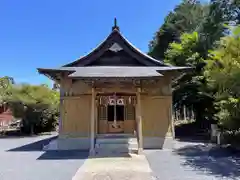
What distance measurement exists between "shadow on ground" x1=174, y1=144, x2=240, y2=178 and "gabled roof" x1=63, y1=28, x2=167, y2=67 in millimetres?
5220

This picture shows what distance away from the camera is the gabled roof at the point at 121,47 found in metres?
13.2

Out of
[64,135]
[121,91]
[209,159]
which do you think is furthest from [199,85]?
[64,135]

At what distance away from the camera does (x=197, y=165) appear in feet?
26.2

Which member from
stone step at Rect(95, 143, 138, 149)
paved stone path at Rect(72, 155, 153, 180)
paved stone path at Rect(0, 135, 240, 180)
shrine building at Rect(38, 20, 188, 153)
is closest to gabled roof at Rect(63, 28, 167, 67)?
shrine building at Rect(38, 20, 188, 153)

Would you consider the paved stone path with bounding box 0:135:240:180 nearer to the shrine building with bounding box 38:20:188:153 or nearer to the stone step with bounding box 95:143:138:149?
the stone step with bounding box 95:143:138:149

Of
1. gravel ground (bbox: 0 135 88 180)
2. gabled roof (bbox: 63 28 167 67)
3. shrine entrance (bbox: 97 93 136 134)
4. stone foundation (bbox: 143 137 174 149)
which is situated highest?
gabled roof (bbox: 63 28 167 67)

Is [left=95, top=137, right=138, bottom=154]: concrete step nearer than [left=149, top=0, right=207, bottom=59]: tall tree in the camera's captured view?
Yes

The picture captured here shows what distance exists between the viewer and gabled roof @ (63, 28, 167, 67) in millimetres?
13156

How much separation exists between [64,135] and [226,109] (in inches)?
297

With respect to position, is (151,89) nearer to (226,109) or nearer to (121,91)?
(121,91)

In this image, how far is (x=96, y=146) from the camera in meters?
11.0

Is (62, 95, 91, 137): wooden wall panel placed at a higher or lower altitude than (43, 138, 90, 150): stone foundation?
higher

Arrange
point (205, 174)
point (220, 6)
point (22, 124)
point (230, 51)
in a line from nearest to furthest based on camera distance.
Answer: point (205, 174) → point (230, 51) → point (220, 6) → point (22, 124)

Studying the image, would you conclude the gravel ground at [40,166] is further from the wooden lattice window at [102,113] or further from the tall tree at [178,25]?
the tall tree at [178,25]
